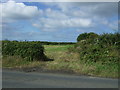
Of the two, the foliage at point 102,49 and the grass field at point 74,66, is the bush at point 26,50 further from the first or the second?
the foliage at point 102,49

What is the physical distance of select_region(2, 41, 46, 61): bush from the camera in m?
16.2

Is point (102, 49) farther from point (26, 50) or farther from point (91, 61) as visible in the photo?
point (26, 50)

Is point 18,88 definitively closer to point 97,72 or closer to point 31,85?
point 31,85

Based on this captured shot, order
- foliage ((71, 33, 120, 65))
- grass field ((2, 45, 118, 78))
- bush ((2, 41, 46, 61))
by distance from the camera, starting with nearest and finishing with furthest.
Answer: grass field ((2, 45, 118, 78)), foliage ((71, 33, 120, 65)), bush ((2, 41, 46, 61))

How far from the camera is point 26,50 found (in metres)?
16.5

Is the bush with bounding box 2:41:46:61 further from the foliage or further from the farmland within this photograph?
the foliage

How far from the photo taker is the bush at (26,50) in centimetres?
1625

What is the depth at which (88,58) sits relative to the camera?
14.8 metres

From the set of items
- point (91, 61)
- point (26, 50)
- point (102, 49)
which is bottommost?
point (91, 61)

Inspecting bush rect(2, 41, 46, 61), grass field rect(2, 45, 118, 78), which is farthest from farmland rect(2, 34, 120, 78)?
bush rect(2, 41, 46, 61)

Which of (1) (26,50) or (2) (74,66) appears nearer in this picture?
(2) (74,66)

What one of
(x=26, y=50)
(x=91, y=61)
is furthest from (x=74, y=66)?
(x=26, y=50)

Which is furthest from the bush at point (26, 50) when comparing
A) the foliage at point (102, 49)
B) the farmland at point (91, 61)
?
the foliage at point (102, 49)

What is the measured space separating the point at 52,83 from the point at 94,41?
8.93m
